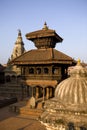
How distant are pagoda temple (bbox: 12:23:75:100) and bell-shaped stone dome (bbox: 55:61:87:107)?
8893mm

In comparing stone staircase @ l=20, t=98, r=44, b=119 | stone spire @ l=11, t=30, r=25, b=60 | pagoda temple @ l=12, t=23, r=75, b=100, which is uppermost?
stone spire @ l=11, t=30, r=25, b=60

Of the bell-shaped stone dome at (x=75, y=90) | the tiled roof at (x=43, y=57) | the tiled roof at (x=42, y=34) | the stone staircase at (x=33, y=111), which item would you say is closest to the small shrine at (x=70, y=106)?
the bell-shaped stone dome at (x=75, y=90)

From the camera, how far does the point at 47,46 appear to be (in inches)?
853

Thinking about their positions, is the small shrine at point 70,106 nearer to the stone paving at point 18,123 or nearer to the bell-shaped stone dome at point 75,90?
the bell-shaped stone dome at point 75,90

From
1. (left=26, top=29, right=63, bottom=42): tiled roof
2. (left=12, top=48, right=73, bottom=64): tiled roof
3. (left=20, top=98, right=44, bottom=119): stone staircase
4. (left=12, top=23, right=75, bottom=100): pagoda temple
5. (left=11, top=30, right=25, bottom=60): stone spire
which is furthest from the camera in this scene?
(left=11, top=30, right=25, bottom=60): stone spire

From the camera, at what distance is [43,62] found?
739 inches

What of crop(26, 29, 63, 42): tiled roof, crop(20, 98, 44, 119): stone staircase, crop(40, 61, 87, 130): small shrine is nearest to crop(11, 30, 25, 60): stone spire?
crop(26, 29, 63, 42): tiled roof

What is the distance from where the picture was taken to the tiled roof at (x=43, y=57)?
1848cm

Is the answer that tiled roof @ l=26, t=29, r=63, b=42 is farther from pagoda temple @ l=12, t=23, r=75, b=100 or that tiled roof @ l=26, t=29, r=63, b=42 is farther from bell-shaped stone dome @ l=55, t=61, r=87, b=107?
bell-shaped stone dome @ l=55, t=61, r=87, b=107

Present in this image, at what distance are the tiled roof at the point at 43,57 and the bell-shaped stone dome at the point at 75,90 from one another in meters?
8.92

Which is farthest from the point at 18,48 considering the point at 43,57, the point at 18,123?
the point at 18,123

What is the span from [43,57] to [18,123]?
7.90 meters

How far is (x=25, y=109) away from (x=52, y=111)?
9753mm

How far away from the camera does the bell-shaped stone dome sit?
825cm
